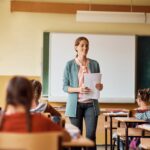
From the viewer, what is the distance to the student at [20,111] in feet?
7.88

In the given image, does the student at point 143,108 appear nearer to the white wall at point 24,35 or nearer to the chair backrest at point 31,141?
the white wall at point 24,35

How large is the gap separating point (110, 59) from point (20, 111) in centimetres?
617

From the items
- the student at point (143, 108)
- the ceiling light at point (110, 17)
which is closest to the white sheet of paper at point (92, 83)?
the student at point (143, 108)

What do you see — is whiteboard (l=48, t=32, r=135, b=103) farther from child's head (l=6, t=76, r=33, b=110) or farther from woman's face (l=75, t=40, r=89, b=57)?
child's head (l=6, t=76, r=33, b=110)

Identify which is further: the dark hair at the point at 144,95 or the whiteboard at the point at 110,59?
the whiteboard at the point at 110,59

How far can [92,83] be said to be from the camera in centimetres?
486

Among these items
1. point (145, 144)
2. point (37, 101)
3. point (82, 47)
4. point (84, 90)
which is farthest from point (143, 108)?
point (37, 101)

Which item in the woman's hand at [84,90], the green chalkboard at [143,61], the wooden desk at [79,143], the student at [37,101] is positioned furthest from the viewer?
the green chalkboard at [143,61]

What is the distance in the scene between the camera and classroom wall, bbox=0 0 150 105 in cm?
843

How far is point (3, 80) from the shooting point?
8.40 metres

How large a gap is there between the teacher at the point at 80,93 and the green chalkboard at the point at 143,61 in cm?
385

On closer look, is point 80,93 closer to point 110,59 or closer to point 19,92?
point 19,92

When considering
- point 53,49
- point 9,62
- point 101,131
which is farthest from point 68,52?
point 101,131

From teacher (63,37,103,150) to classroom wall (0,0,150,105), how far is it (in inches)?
142
